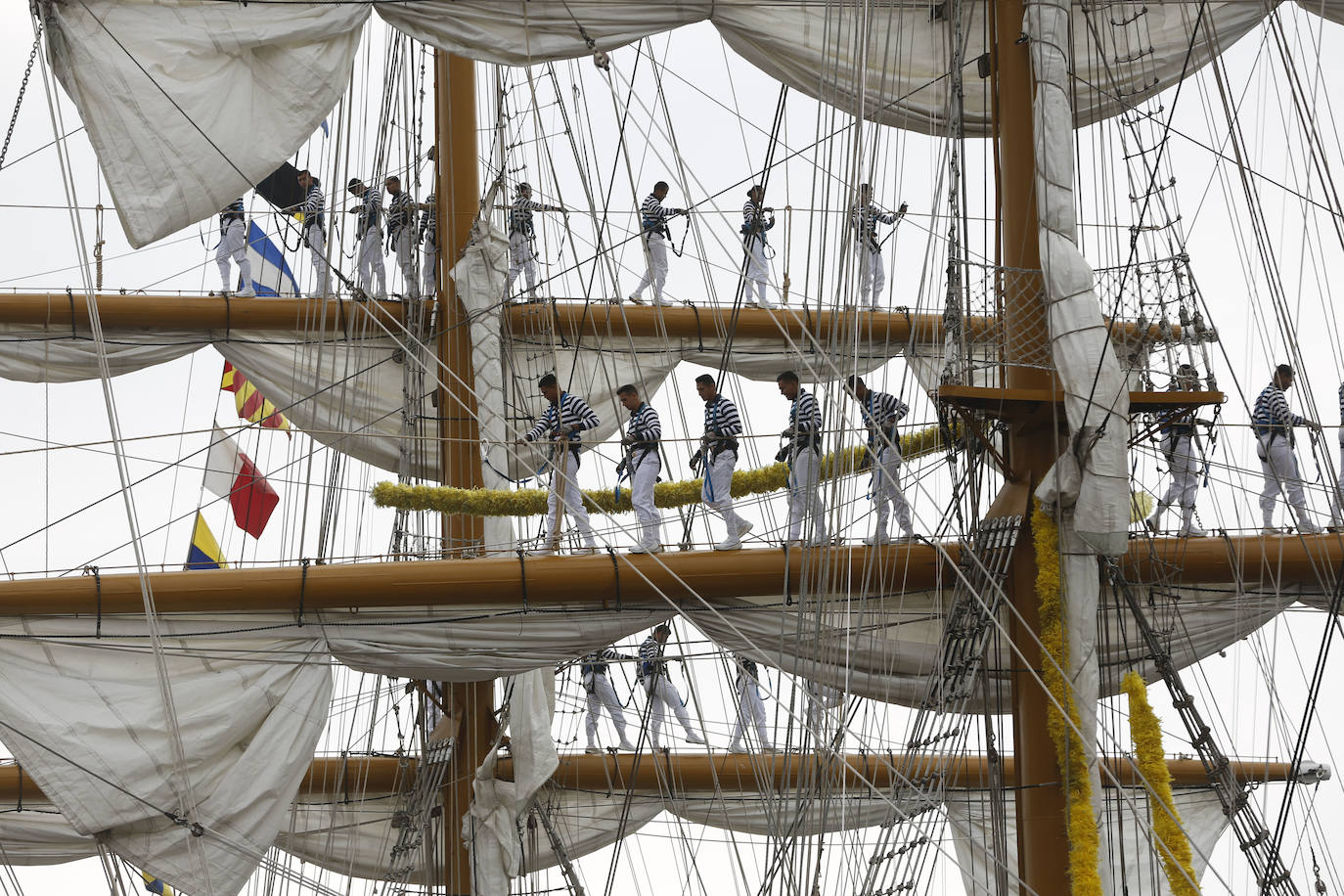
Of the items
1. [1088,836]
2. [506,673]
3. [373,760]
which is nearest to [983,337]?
[1088,836]

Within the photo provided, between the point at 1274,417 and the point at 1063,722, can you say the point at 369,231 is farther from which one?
the point at 1063,722

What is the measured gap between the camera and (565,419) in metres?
11.2

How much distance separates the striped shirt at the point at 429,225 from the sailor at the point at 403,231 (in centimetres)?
7

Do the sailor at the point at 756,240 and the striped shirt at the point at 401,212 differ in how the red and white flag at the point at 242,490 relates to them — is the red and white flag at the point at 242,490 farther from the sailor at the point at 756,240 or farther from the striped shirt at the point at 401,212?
the sailor at the point at 756,240

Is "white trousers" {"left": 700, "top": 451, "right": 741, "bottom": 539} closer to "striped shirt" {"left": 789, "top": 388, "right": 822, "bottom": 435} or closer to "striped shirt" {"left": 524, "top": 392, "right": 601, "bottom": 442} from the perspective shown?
"striped shirt" {"left": 789, "top": 388, "right": 822, "bottom": 435}

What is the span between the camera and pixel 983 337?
33.0 feet

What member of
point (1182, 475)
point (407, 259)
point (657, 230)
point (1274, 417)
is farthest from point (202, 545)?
point (1274, 417)

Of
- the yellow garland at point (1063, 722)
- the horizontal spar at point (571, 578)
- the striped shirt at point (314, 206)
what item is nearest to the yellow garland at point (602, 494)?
the horizontal spar at point (571, 578)

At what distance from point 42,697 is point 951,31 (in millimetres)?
6424

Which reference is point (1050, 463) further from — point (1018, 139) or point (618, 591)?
point (618, 591)

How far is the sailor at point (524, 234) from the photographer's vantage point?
1477 centimetres

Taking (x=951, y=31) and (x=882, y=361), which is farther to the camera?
(x=882, y=361)

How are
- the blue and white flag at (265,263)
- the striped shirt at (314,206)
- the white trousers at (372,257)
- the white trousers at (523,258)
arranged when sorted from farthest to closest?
the blue and white flag at (265,263) < the striped shirt at (314,206) < the white trousers at (372,257) < the white trousers at (523,258)

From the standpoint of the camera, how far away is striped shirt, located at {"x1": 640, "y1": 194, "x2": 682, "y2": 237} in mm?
15711
